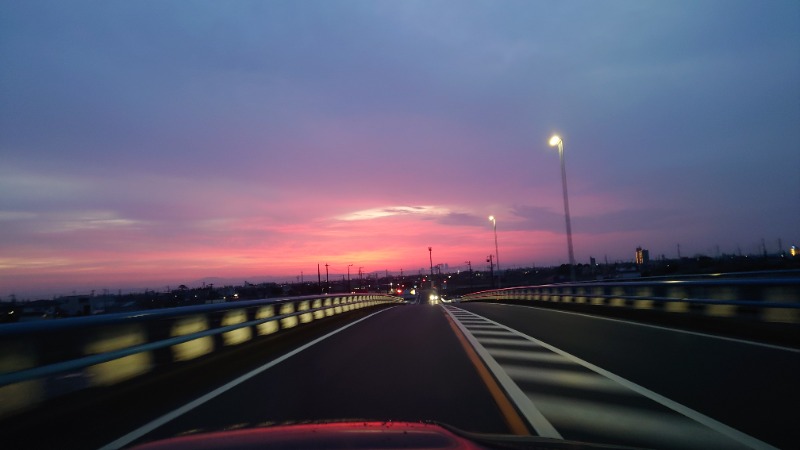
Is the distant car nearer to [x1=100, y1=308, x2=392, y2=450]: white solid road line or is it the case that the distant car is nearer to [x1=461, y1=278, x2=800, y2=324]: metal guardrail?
[x1=100, y1=308, x2=392, y2=450]: white solid road line

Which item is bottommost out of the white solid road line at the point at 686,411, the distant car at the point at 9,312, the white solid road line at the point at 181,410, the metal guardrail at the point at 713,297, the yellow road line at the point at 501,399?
the white solid road line at the point at 686,411

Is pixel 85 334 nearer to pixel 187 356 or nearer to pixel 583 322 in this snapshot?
pixel 187 356

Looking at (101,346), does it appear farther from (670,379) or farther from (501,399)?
(670,379)

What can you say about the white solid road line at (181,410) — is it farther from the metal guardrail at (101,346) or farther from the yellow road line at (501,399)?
the yellow road line at (501,399)

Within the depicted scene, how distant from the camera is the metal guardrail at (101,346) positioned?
687cm

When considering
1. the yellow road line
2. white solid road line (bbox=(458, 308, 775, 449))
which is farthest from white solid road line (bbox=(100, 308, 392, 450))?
white solid road line (bbox=(458, 308, 775, 449))

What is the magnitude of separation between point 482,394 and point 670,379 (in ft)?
10.5

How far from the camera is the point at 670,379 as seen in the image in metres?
9.35

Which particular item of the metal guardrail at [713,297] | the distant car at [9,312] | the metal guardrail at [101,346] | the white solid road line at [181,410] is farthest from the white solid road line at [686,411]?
the distant car at [9,312]

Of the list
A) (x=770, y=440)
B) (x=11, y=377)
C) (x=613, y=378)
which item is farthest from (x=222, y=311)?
(x=770, y=440)

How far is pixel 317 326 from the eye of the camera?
2192 centimetres

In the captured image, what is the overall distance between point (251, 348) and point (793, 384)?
36.7 feet

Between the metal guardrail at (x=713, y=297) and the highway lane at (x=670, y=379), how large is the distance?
159 cm

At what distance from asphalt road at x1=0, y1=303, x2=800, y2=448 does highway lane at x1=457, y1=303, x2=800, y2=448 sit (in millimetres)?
22
